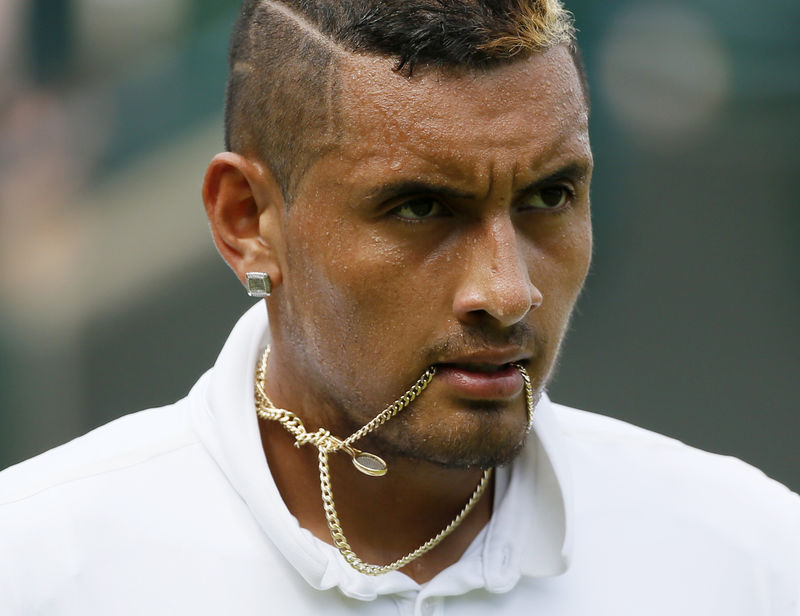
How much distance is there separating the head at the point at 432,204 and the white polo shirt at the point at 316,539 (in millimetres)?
242

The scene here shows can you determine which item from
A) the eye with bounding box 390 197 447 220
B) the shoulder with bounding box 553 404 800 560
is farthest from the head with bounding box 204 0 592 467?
the shoulder with bounding box 553 404 800 560

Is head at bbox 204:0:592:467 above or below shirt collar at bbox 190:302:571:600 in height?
above

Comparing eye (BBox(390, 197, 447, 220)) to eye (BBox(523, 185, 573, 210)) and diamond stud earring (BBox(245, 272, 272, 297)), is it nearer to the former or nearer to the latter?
eye (BBox(523, 185, 573, 210))

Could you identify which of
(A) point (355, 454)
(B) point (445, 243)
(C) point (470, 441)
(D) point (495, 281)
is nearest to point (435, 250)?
(B) point (445, 243)

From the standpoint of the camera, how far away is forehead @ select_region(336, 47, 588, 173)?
2.21 metres

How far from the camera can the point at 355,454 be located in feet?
8.00

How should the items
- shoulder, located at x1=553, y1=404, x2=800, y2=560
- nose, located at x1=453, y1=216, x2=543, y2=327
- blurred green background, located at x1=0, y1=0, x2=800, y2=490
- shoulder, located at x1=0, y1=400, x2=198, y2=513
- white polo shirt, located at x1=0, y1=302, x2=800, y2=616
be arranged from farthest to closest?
blurred green background, located at x1=0, y1=0, x2=800, y2=490
shoulder, located at x1=553, y1=404, x2=800, y2=560
shoulder, located at x1=0, y1=400, x2=198, y2=513
white polo shirt, located at x1=0, y1=302, x2=800, y2=616
nose, located at x1=453, y1=216, x2=543, y2=327

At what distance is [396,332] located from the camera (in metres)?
2.27

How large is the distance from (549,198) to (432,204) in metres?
0.24

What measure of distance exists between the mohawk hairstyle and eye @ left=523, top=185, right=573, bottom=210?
246 millimetres

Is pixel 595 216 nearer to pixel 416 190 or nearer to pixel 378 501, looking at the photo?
pixel 378 501

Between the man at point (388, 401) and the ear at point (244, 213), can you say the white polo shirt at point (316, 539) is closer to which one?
the man at point (388, 401)

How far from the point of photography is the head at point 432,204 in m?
2.22

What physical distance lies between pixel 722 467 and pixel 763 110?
278 cm
